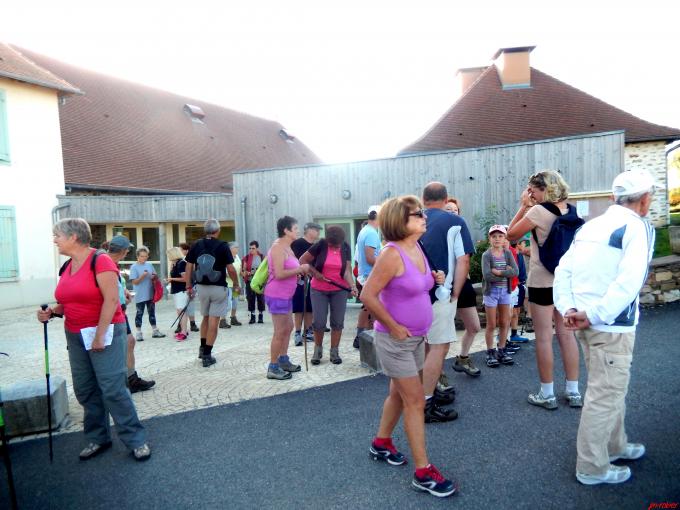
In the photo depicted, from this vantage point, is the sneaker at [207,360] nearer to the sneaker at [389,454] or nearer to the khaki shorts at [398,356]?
the sneaker at [389,454]

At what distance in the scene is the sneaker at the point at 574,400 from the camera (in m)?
4.27

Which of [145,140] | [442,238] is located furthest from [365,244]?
[145,140]

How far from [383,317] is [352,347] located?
4.45 meters

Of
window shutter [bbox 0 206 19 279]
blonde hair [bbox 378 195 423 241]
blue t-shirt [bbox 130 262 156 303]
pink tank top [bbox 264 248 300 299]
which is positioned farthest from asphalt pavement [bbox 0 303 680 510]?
window shutter [bbox 0 206 19 279]

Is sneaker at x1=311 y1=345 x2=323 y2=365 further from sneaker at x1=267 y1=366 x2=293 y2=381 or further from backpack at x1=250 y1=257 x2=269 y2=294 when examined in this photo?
backpack at x1=250 y1=257 x2=269 y2=294

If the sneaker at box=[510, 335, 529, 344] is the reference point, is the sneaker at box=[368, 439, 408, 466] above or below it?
above

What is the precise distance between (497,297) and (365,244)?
1790mm

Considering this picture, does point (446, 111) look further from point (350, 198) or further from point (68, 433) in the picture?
point (68, 433)

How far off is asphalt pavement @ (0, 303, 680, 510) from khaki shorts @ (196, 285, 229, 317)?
170 cm

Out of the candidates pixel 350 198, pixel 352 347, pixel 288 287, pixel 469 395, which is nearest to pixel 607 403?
pixel 469 395

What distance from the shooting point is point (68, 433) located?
4.43 metres

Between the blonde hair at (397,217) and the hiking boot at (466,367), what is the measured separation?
2.86 metres

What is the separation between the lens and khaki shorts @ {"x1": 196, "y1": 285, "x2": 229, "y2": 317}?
6312 mm

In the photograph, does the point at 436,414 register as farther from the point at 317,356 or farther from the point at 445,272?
the point at 317,356
